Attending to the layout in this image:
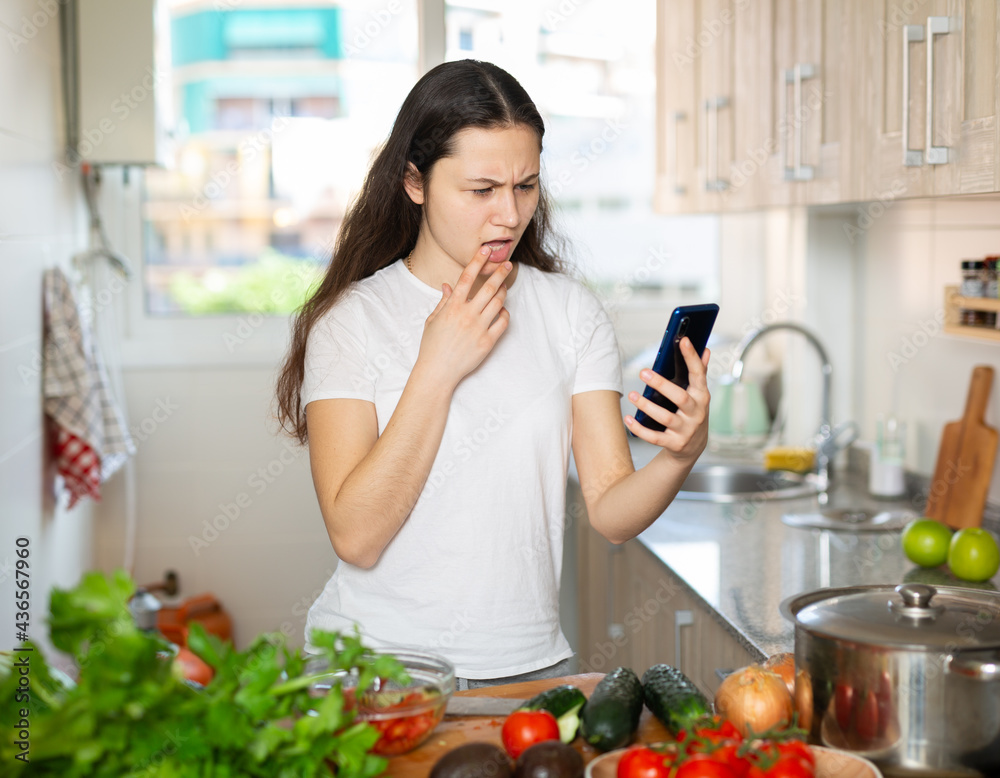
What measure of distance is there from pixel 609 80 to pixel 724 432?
1.17 metres

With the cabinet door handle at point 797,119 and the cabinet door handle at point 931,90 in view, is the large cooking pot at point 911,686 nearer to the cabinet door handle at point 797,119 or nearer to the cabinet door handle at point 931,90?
the cabinet door handle at point 931,90

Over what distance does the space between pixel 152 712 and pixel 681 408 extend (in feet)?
2.06

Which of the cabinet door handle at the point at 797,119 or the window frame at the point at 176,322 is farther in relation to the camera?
the window frame at the point at 176,322

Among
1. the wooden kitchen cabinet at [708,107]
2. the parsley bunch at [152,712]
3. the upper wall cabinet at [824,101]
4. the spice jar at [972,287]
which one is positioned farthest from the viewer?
the wooden kitchen cabinet at [708,107]

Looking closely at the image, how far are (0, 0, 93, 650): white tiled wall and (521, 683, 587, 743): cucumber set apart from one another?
1404 millimetres

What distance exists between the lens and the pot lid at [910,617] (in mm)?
897

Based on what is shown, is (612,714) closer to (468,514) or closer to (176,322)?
(468,514)

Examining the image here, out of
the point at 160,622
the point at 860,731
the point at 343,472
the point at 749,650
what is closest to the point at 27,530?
the point at 160,622

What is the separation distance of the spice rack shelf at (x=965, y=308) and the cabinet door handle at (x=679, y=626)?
72cm

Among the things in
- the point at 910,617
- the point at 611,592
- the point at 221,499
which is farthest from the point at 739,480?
the point at 910,617

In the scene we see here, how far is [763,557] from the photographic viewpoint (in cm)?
193

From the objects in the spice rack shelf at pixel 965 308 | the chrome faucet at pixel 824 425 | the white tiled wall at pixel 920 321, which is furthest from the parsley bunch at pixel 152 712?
the chrome faucet at pixel 824 425

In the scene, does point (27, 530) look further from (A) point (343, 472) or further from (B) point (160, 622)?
(A) point (343, 472)

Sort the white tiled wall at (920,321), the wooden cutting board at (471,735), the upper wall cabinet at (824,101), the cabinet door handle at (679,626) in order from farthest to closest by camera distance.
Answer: the white tiled wall at (920,321) → the cabinet door handle at (679,626) → the upper wall cabinet at (824,101) → the wooden cutting board at (471,735)
